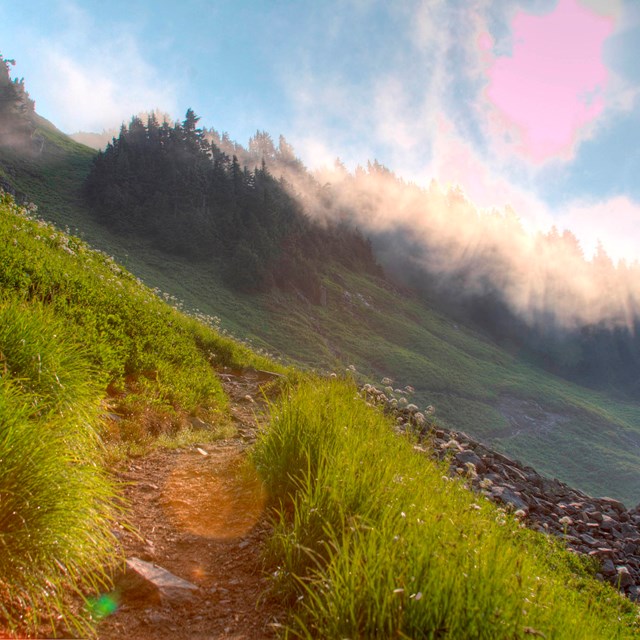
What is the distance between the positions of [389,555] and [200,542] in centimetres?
244

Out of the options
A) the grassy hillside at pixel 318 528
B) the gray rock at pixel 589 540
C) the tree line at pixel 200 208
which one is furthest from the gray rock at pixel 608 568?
the tree line at pixel 200 208

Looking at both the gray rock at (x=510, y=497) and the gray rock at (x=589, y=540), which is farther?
the gray rock at (x=510, y=497)

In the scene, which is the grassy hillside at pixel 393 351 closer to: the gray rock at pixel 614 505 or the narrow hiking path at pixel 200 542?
the gray rock at pixel 614 505

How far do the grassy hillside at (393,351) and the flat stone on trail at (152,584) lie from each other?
46.8 metres

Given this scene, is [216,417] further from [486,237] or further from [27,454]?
[486,237]

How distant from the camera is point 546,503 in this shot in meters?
11.4

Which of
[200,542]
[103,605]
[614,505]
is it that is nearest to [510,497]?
[614,505]

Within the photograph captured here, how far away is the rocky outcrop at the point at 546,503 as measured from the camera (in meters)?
8.55

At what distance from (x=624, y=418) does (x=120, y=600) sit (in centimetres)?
10925

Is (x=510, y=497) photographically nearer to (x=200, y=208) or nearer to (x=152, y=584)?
(x=152, y=584)

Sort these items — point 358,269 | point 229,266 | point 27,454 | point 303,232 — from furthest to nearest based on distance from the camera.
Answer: point 358,269
point 303,232
point 229,266
point 27,454

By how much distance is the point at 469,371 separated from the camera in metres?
81.6

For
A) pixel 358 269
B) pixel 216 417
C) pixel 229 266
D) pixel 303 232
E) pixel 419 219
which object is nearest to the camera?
pixel 216 417

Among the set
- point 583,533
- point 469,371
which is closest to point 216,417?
point 583,533
